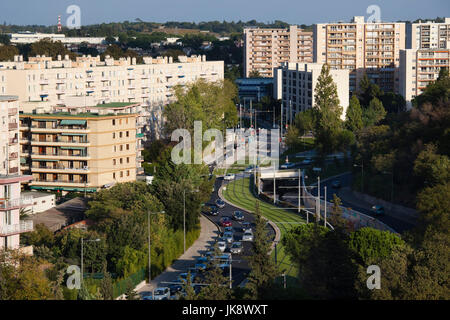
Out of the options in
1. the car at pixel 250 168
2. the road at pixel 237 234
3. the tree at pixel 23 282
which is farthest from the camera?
the car at pixel 250 168

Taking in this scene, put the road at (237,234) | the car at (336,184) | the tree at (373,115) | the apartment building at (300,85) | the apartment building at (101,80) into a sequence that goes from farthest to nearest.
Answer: the apartment building at (300,85)
the tree at (373,115)
the apartment building at (101,80)
the car at (336,184)
the road at (237,234)

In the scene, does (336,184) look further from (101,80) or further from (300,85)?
(300,85)

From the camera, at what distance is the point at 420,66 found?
5728 centimetres

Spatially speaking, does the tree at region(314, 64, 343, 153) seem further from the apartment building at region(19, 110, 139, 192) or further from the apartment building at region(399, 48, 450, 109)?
the apartment building at region(19, 110, 139, 192)

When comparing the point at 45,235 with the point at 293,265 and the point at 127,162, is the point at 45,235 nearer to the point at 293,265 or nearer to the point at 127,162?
the point at 293,265

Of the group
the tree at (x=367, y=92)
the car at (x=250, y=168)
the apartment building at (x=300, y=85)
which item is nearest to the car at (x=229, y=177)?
the car at (x=250, y=168)

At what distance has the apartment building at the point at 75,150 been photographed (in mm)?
32844

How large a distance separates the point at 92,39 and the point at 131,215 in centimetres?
8237

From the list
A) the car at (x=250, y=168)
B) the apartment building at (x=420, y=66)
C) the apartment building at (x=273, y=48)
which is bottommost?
the car at (x=250, y=168)

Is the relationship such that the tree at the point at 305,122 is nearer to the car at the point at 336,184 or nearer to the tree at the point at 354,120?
the tree at the point at 354,120

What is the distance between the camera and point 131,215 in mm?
25281

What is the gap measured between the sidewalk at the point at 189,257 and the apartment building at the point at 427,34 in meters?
42.8

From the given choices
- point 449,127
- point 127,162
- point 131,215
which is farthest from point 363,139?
point 131,215

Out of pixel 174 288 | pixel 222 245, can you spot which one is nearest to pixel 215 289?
pixel 174 288
